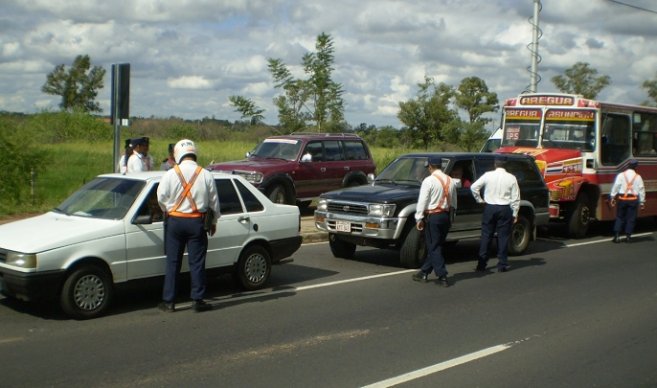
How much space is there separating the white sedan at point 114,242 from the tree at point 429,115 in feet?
134

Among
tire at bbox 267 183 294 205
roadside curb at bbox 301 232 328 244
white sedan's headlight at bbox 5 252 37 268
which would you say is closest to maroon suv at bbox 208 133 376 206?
tire at bbox 267 183 294 205

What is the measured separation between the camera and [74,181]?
948 inches

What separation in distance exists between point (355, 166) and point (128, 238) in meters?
11.7

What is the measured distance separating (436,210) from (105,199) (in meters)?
4.29

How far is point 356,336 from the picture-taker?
7.56m

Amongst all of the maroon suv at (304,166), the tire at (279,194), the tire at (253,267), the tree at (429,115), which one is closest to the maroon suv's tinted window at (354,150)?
the maroon suv at (304,166)

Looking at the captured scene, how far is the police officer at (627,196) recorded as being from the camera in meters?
15.6

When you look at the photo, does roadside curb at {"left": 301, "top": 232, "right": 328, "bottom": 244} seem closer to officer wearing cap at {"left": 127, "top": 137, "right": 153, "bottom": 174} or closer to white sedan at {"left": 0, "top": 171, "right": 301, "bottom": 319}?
officer wearing cap at {"left": 127, "top": 137, "right": 153, "bottom": 174}

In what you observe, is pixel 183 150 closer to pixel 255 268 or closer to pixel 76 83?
pixel 255 268

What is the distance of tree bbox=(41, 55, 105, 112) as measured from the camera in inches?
2616

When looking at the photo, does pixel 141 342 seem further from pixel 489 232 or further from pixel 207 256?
pixel 489 232

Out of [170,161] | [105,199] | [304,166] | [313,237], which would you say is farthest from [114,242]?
[304,166]

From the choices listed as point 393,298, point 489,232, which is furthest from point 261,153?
point 393,298

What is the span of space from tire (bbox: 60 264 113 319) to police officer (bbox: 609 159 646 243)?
452 inches
